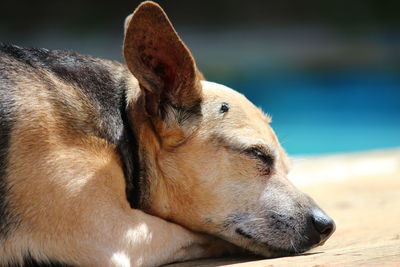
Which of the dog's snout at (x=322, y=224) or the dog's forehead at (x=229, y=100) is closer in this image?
the dog's snout at (x=322, y=224)

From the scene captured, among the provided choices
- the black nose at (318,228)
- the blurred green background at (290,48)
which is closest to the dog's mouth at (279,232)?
the black nose at (318,228)

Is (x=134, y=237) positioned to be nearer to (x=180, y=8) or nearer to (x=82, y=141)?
(x=82, y=141)

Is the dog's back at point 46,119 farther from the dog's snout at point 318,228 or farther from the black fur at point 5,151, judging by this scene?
the dog's snout at point 318,228

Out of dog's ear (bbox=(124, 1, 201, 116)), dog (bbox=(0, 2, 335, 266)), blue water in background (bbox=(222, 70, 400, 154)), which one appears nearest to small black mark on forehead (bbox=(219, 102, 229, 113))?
dog (bbox=(0, 2, 335, 266))

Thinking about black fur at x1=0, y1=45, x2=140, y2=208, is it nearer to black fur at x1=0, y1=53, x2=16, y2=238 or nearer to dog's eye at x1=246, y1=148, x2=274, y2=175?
black fur at x1=0, y1=53, x2=16, y2=238

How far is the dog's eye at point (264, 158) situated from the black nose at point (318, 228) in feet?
0.92

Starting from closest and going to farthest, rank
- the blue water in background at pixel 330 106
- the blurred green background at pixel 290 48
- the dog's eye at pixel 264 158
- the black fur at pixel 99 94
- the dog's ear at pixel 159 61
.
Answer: the dog's ear at pixel 159 61 < the black fur at pixel 99 94 < the dog's eye at pixel 264 158 < the blue water in background at pixel 330 106 < the blurred green background at pixel 290 48

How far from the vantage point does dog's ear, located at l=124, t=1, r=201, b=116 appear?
2980mm

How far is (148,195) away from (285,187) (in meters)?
0.61

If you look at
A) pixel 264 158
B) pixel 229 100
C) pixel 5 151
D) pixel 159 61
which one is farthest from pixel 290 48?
pixel 5 151

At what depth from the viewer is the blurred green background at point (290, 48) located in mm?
12586

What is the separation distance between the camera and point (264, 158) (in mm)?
3238

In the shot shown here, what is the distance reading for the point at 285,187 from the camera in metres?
3.24

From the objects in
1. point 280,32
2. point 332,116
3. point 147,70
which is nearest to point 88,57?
point 147,70
